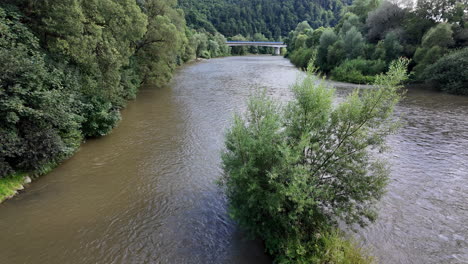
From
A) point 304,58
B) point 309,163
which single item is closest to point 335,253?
point 309,163

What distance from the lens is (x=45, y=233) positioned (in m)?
9.05

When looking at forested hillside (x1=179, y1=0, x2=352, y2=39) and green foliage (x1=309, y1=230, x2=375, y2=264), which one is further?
forested hillside (x1=179, y1=0, x2=352, y2=39)

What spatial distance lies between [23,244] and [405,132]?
78.6 feet

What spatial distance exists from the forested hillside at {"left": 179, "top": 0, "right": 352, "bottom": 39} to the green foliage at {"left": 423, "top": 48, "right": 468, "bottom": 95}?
5561 inches

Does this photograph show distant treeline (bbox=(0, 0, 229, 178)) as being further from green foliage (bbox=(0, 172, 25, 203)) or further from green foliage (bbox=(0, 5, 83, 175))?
green foliage (bbox=(0, 172, 25, 203))

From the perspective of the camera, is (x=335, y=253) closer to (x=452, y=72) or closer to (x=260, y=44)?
(x=452, y=72)

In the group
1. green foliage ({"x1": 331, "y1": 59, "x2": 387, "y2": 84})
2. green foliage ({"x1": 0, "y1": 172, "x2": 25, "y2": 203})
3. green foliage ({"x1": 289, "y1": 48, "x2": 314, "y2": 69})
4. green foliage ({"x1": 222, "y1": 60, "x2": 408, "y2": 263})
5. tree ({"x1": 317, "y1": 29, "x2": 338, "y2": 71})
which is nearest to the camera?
green foliage ({"x1": 222, "y1": 60, "x2": 408, "y2": 263})

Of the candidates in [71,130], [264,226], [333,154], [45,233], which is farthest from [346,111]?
[71,130]

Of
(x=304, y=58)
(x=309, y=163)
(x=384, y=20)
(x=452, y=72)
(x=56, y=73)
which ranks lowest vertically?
(x=309, y=163)

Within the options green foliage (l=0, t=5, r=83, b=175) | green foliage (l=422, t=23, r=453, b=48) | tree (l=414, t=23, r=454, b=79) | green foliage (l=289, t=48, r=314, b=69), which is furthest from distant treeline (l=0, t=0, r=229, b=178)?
green foliage (l=289, t=48, r=314, b=69)

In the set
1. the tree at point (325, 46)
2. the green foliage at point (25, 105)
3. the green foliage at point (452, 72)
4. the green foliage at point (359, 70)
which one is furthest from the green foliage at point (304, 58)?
the green foliage at point (25, 105)

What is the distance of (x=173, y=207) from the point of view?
35.6 ft

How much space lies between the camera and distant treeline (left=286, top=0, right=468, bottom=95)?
33406 millimetres

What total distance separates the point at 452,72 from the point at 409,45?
10.5 meters
